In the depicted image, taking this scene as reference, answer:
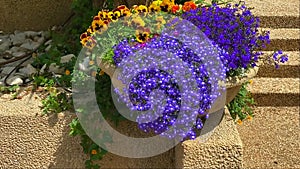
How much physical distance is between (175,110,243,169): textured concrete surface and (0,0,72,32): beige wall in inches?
89.8

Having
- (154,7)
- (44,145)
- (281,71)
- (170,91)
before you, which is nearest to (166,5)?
(154,7)

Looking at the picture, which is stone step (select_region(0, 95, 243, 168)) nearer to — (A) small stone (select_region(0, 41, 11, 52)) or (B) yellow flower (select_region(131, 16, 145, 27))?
(B) yellow flower (select_region(131, 16, 145, 27))

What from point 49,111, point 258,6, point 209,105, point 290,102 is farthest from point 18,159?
point 258,6

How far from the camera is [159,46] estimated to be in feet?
7.50

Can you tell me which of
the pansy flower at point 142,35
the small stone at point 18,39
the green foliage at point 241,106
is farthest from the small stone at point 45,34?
the green foliage at point 241,106

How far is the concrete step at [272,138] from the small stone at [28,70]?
68.6 inches

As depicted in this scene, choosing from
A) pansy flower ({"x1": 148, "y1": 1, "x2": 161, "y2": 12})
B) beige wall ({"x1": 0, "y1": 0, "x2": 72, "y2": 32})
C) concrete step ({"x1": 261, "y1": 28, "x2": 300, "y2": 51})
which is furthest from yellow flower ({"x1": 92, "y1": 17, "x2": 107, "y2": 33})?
concrete step ({"x1": 261, "y1": 28, "x2": 300, "y2": 51})

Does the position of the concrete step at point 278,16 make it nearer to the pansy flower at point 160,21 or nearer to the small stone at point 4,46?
the pansy flower at point 160,21

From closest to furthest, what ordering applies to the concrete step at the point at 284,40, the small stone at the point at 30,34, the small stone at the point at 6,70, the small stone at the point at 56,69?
the small stone at the point at 56,69 → the small stone at the point at 6,70 → the concrete step at the point at 284,40 → the small stone at the point at 30,34

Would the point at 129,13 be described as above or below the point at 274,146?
above

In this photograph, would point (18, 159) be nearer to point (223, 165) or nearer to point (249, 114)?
point (223, 165)

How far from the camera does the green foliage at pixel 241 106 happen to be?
2867 mm

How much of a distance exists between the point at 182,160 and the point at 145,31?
2.75ft

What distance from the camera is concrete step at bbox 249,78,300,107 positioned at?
10.7 ft
